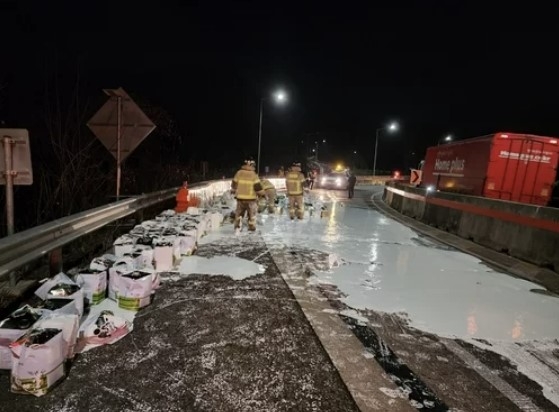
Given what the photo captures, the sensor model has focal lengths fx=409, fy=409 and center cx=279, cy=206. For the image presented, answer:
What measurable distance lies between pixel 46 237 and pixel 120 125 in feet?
13.6

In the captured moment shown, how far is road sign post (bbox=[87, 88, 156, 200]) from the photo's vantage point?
8.11m

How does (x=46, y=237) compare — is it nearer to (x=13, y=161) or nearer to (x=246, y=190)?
(x=13, y=161)

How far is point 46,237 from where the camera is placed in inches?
178

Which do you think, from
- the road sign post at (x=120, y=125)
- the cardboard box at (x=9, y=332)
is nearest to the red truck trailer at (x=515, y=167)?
the road sign post at (x=120, y=125)

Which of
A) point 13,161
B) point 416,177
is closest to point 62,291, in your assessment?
point 13,161

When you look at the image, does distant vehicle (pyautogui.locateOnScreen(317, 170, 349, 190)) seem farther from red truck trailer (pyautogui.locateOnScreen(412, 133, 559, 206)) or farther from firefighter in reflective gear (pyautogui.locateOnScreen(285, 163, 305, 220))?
firefighter in reflective gear (pyautogui.locateOnScreen(285, 163, 305, 220))

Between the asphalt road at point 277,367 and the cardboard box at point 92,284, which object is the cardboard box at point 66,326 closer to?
the asphalt road at point 277,367

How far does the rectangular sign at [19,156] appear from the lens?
484cm

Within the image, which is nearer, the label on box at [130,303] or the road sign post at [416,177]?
the label on box at [130,303]

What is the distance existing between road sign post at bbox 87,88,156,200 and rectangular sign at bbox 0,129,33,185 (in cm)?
313

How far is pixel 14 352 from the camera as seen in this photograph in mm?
2818

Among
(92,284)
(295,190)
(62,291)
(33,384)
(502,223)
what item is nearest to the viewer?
(33,384)

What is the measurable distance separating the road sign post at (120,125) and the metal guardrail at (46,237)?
182 centimetres

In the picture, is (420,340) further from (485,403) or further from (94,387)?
(94,387)
